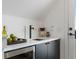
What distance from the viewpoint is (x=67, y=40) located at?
3.36 meters

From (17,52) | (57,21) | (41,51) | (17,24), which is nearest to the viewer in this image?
(17,52)

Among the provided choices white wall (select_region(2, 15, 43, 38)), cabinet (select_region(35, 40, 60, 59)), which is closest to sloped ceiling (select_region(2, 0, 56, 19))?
white wall (select_region(2, 15, 43, 38))

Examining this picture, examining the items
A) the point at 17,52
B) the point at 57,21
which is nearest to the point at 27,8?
the point at 57,21

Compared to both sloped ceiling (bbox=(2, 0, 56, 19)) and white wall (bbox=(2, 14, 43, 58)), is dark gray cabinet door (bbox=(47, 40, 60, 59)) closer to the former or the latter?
white wall (bbox=(2, 14, 43, 58))

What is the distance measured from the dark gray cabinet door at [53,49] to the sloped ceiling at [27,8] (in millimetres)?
907

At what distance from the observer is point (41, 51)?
8.79ft

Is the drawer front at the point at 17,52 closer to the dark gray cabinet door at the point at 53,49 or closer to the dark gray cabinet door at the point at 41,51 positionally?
the dark gray cabinet door at the point at 41,51

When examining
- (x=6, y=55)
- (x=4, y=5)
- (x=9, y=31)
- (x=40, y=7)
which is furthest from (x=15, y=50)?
(x=40, y=7)

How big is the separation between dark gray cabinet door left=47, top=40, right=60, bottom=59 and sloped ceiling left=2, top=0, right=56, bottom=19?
91 centimetres

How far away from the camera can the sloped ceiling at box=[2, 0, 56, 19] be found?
2.47m

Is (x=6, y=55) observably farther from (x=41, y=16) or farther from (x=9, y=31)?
(x=41, y=16)

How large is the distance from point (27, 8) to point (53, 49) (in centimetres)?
127

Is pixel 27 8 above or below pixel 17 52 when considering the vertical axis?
above

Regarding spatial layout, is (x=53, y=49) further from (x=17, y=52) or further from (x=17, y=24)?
(x=17, y=52)
